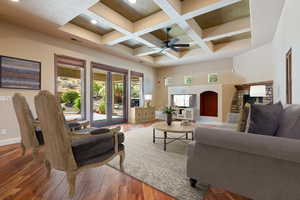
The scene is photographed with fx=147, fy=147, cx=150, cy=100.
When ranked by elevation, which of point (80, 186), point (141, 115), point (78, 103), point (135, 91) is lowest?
point (80, 186)

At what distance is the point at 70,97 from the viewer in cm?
492

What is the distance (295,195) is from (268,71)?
16.0ft

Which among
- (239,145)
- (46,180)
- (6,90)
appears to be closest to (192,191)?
(239,145)

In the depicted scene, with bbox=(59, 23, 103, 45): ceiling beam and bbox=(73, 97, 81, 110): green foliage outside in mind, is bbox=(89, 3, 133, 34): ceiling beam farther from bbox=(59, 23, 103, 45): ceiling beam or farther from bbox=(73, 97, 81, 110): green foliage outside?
bbox=(73, 97, 81, 110): green foliage outside

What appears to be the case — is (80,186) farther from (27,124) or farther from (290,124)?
(290,124)

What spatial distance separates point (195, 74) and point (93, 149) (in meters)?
6.55

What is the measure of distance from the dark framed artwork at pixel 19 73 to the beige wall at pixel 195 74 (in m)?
5.75

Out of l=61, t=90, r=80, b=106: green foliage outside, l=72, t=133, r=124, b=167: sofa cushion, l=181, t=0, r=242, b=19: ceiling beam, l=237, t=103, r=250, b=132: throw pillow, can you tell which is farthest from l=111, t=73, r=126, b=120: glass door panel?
l=237, t=103, r=250, b=132: throw pillow

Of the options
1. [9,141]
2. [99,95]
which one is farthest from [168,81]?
[9,141]

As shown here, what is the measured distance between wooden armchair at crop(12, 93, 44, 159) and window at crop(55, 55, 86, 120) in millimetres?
2141

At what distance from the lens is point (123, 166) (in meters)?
2.33

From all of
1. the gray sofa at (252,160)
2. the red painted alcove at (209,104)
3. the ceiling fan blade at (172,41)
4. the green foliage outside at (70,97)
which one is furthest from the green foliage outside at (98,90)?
the gray sofa at (252,160)

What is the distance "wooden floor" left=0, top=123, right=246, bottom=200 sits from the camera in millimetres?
1630

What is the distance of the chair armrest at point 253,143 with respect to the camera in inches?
45.3
